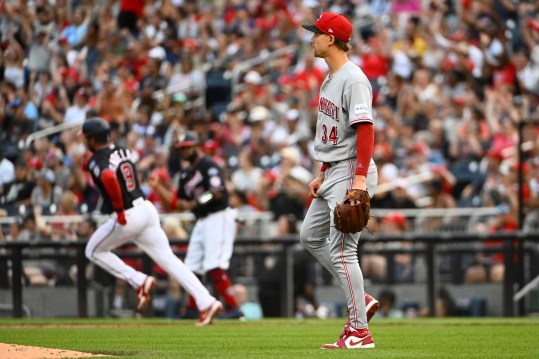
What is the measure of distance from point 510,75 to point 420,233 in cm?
518

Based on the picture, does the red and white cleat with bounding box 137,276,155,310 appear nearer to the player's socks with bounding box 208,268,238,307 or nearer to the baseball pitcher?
the player's socks with bounding box 208,268,238,307

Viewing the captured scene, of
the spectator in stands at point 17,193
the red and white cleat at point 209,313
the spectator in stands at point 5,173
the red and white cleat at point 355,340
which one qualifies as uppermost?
the spectator in stands at point 5,173

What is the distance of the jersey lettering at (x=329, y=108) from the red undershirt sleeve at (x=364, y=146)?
0.28 metres

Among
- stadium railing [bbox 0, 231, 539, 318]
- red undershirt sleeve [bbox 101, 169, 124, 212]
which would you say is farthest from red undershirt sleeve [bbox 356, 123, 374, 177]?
stadium railing [bbox 0, 231, 539, 318]

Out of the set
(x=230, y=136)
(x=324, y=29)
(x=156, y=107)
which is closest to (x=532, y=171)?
(x=230, y=136)

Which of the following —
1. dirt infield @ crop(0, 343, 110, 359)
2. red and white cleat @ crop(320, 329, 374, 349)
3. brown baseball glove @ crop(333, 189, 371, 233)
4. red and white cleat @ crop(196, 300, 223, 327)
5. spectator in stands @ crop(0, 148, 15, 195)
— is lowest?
dirt infield @ crop(0, 343, 110, 359)

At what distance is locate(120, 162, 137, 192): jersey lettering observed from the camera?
1132cm

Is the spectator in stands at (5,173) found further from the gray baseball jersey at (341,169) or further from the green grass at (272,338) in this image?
the gray baseball jersey at (341,169)

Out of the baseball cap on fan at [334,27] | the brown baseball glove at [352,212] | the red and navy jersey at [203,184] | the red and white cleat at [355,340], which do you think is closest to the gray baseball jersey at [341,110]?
the baseball cap on fan at [334,27]

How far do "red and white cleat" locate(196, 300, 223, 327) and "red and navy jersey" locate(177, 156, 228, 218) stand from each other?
62.0 inches

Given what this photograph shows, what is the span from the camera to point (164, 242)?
11.5 metres

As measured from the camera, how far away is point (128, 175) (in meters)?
11.4

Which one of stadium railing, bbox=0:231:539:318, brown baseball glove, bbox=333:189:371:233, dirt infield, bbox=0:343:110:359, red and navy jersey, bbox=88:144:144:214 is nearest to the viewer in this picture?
dirt infield, bbox=0:343:110:359

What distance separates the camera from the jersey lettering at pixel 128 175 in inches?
446
